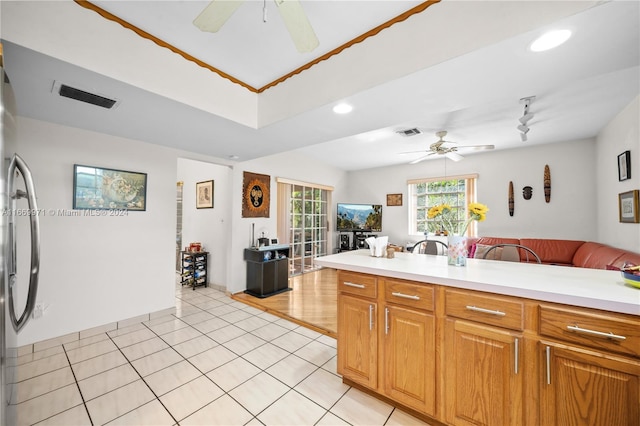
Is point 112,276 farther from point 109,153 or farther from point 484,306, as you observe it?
point 484,306

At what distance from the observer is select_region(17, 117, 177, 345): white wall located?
95.8 inches

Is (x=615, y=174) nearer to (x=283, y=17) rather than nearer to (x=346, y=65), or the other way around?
(x=346, y=65)

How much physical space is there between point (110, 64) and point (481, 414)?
297 cm

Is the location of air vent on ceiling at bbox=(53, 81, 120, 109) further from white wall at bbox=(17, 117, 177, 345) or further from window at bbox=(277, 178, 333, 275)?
window at bbox=(277, 178, 333, 275)

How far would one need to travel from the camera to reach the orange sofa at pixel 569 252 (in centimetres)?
287

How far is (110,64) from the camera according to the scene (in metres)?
1.57

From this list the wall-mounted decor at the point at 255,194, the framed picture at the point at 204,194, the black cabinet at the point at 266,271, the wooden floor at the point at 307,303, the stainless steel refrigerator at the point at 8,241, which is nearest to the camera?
the stainless steel refrigerator at the point at 8,241

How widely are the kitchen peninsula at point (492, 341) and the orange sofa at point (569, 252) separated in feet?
6.77

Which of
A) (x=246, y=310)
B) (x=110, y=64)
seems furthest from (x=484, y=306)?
(x=246, y=310)

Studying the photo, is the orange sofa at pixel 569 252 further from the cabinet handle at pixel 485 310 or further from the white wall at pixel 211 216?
the white wall at pixel 211 216

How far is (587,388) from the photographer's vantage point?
1.08m

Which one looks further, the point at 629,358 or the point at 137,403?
the point at 137,403

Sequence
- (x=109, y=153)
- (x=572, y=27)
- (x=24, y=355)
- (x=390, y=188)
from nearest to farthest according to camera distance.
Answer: (x=572, y=27), (x=24, y=355), (x=109, y=153), (x=390, y=188)

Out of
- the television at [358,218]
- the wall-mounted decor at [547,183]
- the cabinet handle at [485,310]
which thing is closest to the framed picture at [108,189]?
the cabinet handle at [485,310]
